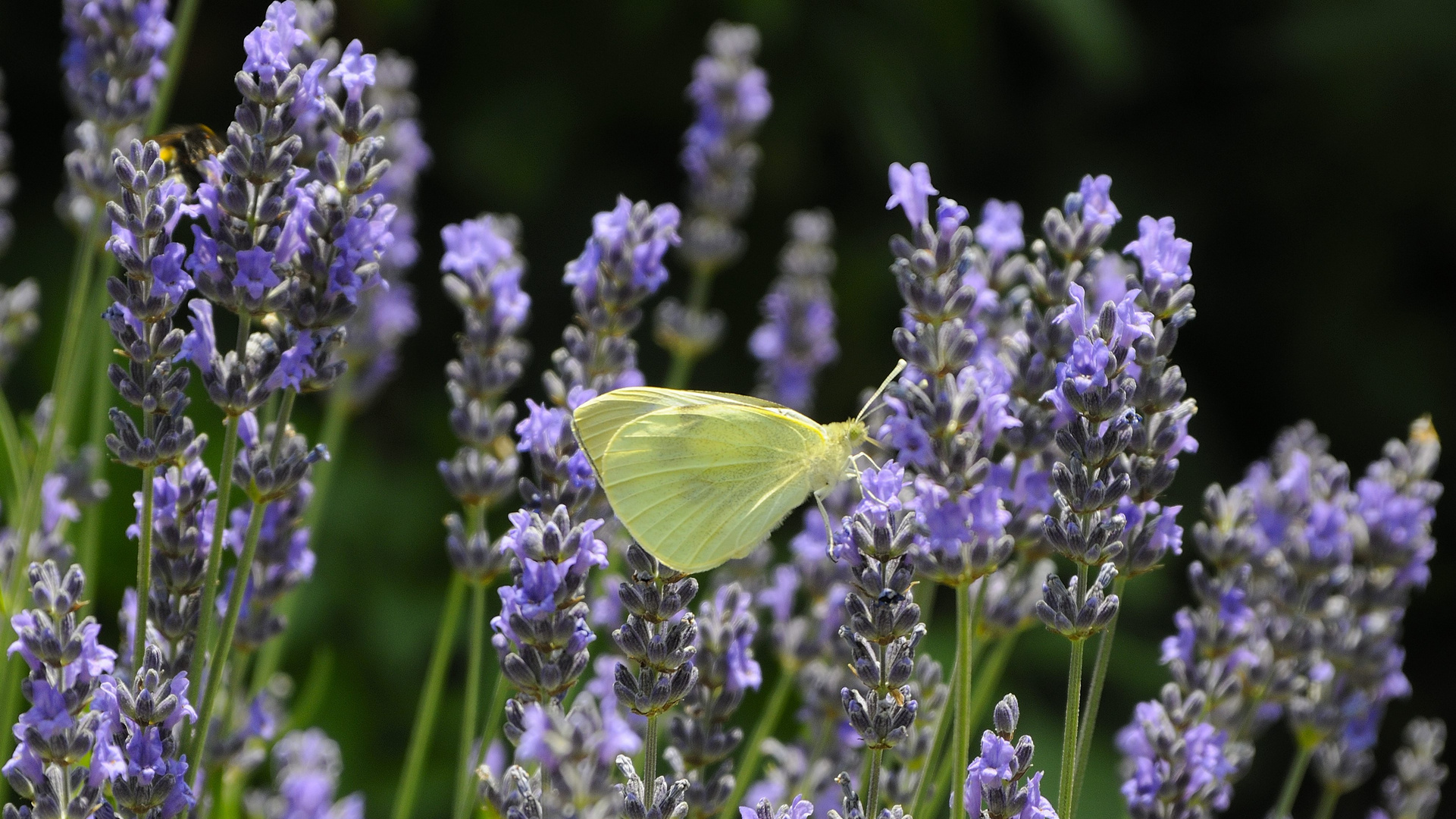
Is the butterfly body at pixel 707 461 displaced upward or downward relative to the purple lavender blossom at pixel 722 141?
downward

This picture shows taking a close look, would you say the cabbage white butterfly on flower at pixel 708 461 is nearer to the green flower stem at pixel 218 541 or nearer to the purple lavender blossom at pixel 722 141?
the green flower stem at pixel 218 541

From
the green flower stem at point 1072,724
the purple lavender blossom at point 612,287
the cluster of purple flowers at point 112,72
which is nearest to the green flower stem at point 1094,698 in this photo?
the green flower stem at point 1072,724

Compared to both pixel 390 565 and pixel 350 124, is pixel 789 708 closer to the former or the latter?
pixel 390 565

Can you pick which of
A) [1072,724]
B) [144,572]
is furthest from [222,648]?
[1072,724]

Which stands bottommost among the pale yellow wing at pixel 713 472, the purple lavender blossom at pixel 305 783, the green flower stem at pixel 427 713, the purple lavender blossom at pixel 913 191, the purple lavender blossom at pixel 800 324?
the purple lavender blossom at pixel 305 783

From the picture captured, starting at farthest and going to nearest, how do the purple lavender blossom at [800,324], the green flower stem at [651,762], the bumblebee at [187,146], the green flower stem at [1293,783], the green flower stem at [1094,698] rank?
the purple lavender blossom at [800,324] < the green flower stem at [1293,783] < the bumblebee at [187,146] < the green flower stem at [1094,698] < the green flower stem at [651,762]

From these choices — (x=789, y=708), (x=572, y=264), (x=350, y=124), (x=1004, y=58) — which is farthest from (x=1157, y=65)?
(x=350, y=124)

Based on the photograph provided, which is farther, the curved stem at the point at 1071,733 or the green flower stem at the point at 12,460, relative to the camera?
the green flower stem at the point at 12,460

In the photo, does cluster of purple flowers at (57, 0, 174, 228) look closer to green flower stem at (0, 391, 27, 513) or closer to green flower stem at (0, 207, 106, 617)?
green flower stem at (0, 207, 106, 617)
